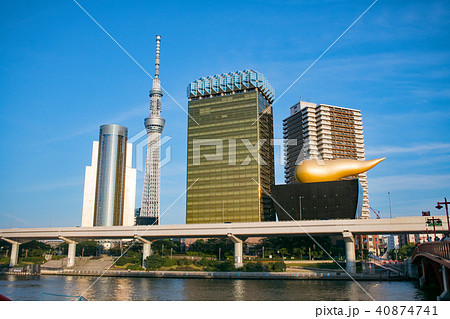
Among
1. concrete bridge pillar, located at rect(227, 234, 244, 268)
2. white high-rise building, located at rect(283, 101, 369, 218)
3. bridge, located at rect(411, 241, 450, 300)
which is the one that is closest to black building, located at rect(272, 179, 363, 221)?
concrete bridge pillar, located at rect(227, 234, 244, 268)

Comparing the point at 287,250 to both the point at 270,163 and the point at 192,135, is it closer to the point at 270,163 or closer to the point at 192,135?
the point at 270,163

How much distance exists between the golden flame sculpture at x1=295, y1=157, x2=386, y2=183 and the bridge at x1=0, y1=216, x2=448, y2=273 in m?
12.1

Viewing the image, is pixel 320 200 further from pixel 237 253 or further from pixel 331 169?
pixel 237 253

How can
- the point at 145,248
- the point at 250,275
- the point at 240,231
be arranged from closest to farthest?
1. the point at 250,275
2. the point at 240,231
3. the point at 145,248

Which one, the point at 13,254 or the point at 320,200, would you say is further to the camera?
the point at 13,254

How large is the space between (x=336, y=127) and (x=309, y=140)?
47.5ft

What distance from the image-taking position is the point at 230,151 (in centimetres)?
13988

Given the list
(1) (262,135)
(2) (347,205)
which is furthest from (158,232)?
(1) (262,135)

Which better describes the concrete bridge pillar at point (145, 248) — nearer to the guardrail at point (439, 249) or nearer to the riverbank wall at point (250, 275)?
the riverbank wall at point (250, 275)

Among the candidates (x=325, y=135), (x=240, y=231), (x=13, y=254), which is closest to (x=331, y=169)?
(x=240, y=231)

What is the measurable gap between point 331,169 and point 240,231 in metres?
23.4

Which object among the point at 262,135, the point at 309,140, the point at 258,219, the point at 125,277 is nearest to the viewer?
the point at 125,277

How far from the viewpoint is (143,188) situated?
7781 inches

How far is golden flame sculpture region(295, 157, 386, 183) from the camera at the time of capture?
265 ft
